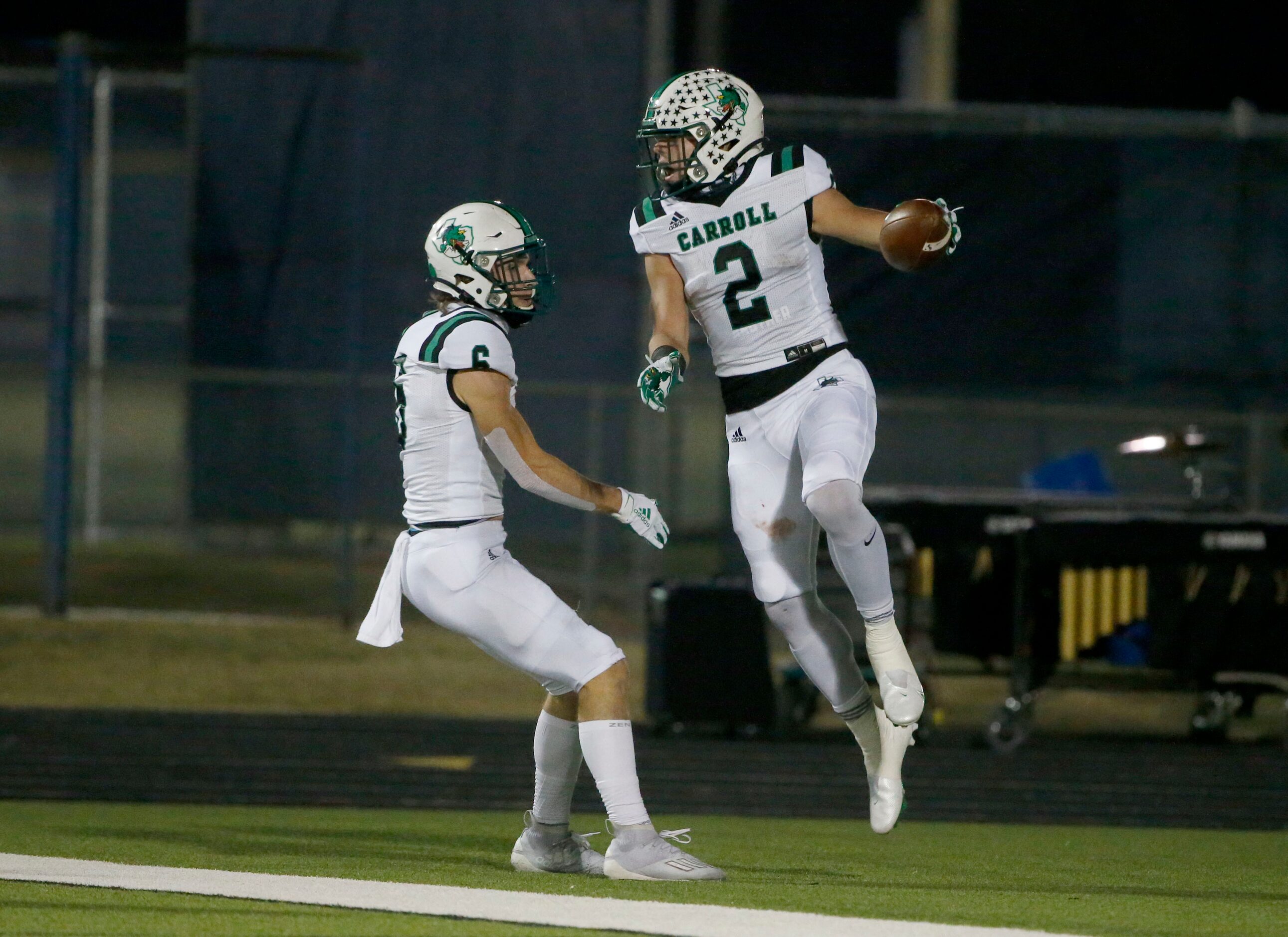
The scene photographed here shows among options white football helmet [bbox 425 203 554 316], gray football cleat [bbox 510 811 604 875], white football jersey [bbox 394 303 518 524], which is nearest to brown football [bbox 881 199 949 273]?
white football helmet [bbox 425 203 554 316]

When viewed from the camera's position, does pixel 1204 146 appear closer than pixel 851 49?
Yes

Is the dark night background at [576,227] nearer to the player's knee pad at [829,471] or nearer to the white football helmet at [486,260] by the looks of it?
the white football helmet at [486,260]

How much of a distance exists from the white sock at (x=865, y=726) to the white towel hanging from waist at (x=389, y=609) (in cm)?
126

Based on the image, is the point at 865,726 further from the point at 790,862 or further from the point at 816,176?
the point at 816,176

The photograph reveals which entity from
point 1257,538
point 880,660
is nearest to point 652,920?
point 880,660

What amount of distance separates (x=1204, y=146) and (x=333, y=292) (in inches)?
228

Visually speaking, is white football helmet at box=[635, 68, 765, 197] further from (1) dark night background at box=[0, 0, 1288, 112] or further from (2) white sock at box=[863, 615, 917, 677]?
(1) dark night background at box=[0, 0, 1288, 112]

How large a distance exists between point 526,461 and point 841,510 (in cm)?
82

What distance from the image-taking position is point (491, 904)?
4285mm

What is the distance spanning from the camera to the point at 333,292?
12.8m

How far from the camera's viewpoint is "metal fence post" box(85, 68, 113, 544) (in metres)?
13.9

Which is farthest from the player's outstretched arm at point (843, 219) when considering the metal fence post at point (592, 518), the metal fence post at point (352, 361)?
the metal fence post at point (592, 518)

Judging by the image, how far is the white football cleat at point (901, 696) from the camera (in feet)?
16.5

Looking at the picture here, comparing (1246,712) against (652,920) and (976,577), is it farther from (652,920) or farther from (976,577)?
(652,920)
